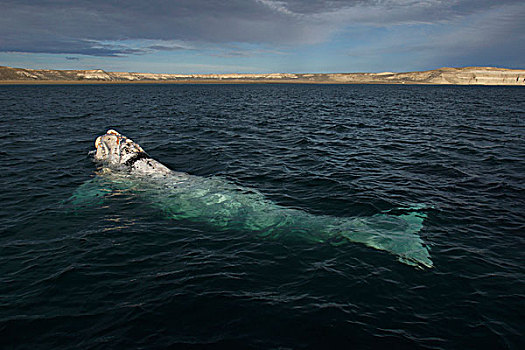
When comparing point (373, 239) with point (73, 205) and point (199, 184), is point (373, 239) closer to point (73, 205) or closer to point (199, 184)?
point (199, 184)


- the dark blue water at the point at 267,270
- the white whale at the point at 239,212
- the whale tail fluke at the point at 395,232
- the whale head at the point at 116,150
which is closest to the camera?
the dark blue water at the point at 267,270

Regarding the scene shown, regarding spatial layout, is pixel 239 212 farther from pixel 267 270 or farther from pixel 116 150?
pixel 116 150

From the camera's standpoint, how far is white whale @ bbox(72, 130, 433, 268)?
9.20 meters

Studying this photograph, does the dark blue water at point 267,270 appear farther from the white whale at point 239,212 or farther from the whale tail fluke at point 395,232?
the white whale at point 239,212

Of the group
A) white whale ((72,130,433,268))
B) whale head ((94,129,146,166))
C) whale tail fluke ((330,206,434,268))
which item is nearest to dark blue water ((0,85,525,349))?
whale tail fluke ((330,206,434,268))

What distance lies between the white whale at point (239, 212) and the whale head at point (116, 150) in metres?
0.12

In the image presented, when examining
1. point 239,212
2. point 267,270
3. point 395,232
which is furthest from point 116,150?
point 395,232

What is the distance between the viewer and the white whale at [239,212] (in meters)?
9.20

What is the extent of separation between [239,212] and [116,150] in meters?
9.00

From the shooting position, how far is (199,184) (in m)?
13.2

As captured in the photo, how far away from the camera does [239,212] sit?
35.6 ft

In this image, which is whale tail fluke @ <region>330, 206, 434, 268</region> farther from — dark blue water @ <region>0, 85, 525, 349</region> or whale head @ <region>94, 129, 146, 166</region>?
whale head @ <region>94, 129, 146, 166</region>

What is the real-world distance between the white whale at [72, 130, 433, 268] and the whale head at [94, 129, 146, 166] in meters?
0.12

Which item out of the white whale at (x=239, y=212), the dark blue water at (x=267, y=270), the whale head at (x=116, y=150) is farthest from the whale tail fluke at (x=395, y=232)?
the whale head at (x=116, y=150)
